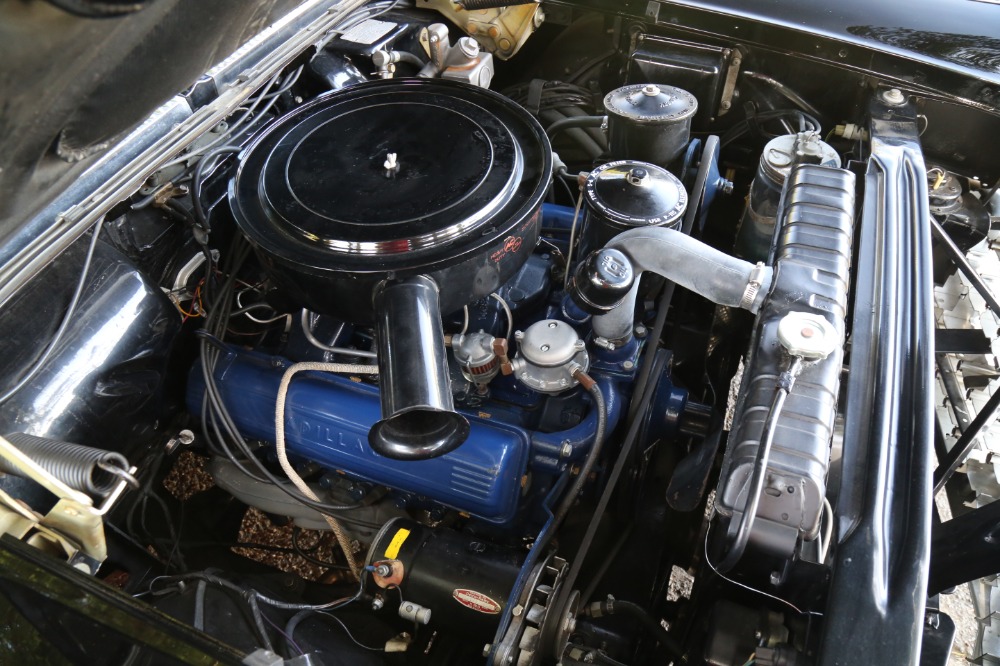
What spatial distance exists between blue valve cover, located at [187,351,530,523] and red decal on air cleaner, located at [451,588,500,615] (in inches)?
5.2

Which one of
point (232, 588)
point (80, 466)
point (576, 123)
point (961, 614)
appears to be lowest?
point (961, 614)

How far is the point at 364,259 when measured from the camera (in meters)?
1.06

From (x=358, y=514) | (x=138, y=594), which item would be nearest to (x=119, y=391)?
(x=138, y=594)

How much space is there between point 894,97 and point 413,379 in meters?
1.30

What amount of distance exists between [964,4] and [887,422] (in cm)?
124

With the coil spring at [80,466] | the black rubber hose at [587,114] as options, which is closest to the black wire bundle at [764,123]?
the black rubber hose at [587,114]

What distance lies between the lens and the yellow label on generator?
125 cm

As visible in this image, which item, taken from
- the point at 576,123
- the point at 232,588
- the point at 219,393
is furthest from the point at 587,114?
the point at 232,588

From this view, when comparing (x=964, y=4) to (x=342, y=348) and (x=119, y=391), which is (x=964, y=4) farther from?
(x=119, y=391)

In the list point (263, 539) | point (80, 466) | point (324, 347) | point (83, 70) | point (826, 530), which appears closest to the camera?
point (83, 70)

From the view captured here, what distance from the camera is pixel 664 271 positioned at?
121cm

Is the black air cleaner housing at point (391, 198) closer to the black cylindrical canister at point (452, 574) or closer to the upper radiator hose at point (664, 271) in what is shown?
the upper radiator hose at point (664, 271)

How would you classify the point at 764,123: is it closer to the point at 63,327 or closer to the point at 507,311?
the point at 507,311

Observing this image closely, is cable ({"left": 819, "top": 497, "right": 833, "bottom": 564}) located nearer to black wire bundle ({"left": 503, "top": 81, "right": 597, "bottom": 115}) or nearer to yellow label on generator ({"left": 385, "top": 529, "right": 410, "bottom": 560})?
yellow label on generator ({"left": 385, "top": 529, "right": 410, "bottom": 560})
